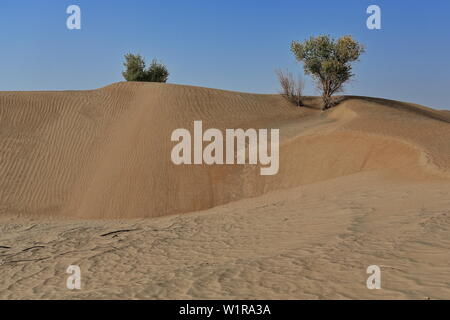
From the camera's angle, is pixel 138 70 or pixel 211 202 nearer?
pixel 211 202

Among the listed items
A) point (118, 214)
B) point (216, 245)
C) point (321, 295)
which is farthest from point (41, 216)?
point (321, 295)

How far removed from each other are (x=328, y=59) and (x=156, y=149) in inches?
433

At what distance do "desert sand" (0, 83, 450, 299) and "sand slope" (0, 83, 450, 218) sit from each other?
2.4 inches
